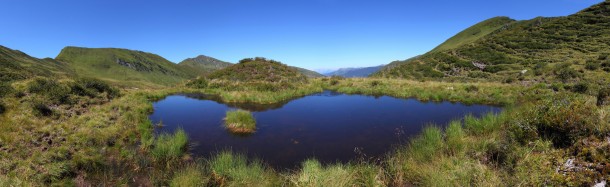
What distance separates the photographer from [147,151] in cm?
1059

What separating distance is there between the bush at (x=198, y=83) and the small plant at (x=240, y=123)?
79.5 feet

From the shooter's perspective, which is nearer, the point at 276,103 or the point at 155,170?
the point at 155,170

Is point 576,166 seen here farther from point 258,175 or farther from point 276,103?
point 276,103

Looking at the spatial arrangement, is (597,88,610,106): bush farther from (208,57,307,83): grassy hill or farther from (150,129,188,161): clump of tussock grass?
(208,57,307,83): grassy hill

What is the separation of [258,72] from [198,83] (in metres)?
9.31

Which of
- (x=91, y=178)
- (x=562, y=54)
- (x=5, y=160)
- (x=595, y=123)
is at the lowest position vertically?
(x=91, y=178)

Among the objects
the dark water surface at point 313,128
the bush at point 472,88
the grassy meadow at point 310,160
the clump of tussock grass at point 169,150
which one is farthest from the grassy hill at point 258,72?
the clump of tussock grass at point 169,150

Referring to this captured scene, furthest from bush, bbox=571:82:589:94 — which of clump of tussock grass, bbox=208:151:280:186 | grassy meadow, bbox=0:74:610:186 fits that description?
clump of tussock grass, bbox=208:151:280:186

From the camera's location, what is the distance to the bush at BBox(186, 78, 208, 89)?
37787 millimetres

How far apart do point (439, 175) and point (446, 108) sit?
48.3ft

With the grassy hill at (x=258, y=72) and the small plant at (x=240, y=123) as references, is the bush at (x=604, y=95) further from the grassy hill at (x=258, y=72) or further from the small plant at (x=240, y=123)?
the grassy hill at (x=258, y=72)

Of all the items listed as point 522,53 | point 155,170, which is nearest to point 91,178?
point 155,170

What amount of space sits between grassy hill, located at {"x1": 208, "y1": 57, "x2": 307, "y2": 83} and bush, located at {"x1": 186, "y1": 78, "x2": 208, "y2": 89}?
7.45 feet

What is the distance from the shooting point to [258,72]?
134ft
